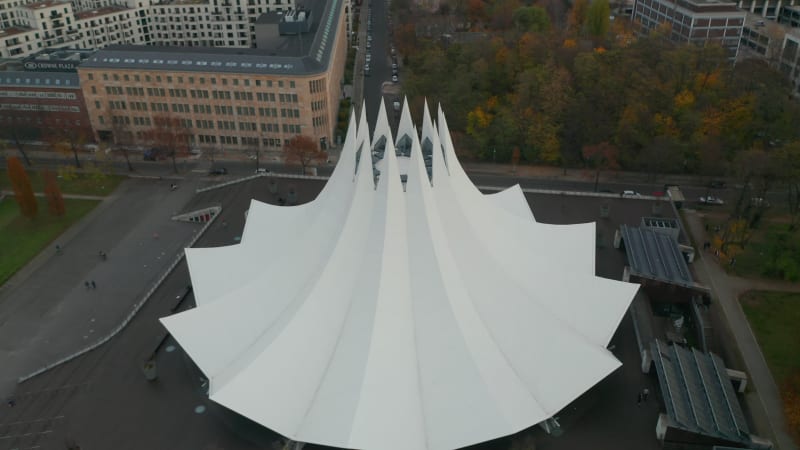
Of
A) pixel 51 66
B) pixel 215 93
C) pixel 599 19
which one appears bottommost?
pixel 215 93

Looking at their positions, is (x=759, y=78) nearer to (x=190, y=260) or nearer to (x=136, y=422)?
(x=190, y=260)

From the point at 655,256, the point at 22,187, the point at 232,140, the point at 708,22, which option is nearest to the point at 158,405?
the point at 655,256

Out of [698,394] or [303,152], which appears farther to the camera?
[303,152]

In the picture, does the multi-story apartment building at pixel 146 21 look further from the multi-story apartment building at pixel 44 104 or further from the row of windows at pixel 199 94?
the row of windows at pixel 199 94

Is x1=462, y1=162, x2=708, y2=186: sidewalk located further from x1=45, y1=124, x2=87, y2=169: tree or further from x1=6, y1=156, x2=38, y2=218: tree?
x1=45, y1=124, x2=87, y2=169: tree

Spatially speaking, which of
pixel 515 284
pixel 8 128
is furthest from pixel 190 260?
pixel 8 128

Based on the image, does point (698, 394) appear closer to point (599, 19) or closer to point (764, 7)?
point (599, 19)
